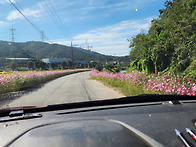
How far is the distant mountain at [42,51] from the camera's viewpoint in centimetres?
831

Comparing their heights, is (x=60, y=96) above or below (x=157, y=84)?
below

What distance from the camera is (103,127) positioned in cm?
171

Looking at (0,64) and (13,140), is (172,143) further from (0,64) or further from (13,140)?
(0,64)

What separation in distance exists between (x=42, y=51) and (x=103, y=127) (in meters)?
34.5

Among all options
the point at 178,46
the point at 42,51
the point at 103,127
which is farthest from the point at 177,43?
the point at 42,51

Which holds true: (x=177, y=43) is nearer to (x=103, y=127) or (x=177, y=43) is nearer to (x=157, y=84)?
(x=157, y=84)

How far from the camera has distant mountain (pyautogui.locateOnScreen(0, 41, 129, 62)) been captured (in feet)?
27.3

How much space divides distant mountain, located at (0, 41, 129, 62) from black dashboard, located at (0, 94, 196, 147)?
6.35 m

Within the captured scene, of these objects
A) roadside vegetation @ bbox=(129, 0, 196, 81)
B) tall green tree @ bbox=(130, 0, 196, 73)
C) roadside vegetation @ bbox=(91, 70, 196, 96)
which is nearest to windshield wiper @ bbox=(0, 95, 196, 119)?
roadside vegetation @ bbox=(91, 70, 196, 96)

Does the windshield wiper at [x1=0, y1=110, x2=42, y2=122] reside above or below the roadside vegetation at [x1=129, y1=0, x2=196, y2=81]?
below

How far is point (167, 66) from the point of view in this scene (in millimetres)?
10695

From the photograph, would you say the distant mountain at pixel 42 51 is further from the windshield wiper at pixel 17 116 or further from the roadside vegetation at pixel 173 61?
the roadside vegetation at pixel 173 61

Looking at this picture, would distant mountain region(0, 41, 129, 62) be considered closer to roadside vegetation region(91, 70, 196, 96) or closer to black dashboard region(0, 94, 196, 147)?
roadside vegetation region(91, 70, 196, 96)

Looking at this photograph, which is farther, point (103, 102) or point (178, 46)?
point (178, 46)
